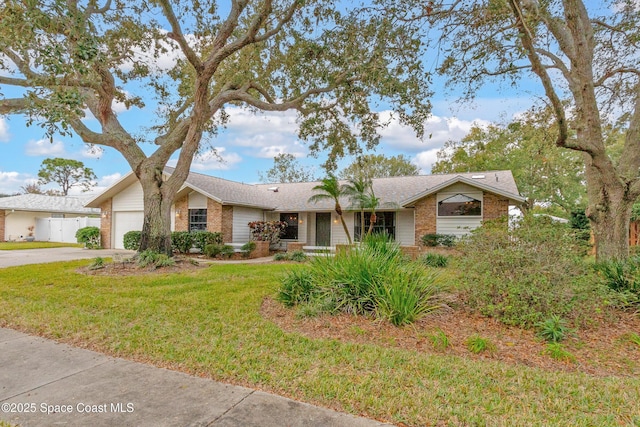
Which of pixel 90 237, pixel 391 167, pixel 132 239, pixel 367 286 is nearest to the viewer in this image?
pixel 367 286

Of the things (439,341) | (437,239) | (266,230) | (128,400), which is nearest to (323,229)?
(266,230)

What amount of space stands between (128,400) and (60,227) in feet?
93.8

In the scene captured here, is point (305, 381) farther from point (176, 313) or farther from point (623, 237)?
point (623, 237)

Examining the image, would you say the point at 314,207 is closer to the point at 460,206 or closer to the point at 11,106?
the point at 460,206

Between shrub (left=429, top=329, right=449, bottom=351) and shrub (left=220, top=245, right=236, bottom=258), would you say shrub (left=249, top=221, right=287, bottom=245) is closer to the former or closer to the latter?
shrub (left=220, top=245, right=236, bottom=258)

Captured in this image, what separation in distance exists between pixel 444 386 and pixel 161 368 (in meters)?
2.81

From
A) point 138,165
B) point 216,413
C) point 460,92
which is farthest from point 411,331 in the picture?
point 138,165

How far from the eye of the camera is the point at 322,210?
1802 cm

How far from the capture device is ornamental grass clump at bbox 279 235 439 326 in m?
4.76

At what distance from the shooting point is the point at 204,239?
1573 cm

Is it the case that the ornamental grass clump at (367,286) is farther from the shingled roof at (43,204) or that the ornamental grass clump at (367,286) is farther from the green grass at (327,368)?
the shingled roof at (43,204)

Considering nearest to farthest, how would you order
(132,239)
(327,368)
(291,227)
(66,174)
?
(327,368)
(132,239)
(291,227)
(66,174)

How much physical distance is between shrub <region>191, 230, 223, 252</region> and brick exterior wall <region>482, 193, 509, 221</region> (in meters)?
12.2

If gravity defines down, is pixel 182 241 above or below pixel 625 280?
above
